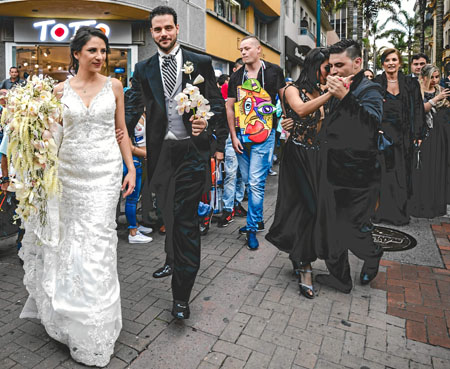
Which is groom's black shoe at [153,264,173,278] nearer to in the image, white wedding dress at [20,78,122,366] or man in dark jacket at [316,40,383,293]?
white wedding dress at [20,78,122,366]

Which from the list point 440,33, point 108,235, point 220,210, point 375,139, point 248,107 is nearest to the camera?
point 108,235

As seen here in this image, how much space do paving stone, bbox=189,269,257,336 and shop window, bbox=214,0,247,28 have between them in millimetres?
15263

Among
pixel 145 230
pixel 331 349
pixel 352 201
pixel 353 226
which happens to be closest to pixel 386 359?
pixel 331 349

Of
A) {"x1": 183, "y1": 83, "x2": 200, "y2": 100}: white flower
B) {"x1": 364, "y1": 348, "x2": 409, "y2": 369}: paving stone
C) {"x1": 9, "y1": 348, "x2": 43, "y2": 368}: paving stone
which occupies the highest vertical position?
{"x1": 183, "y1": 83, "x2": 200, "y2": 100}: white flower

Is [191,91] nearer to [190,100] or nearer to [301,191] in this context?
[190,100]

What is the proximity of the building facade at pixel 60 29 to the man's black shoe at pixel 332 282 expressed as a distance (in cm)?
1016

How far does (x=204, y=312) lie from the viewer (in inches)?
130

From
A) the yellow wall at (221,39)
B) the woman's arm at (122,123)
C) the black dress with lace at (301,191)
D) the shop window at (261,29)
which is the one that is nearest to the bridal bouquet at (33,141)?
the woman's arm at (122,123)

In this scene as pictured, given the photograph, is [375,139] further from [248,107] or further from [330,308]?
[248,107]

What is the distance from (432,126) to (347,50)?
12.1 feet

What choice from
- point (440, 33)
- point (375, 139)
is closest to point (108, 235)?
point (375, 139)

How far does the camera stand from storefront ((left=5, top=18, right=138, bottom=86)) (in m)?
12.1

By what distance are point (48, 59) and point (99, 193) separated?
38.4 feet

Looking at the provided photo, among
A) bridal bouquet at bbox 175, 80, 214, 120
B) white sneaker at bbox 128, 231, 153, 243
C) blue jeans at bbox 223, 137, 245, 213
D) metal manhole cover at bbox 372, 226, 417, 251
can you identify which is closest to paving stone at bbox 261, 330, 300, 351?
bridal bouquet at bbox 175, 80, 214, 120
